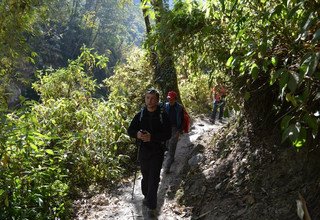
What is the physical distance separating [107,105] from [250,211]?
5551 millimetres

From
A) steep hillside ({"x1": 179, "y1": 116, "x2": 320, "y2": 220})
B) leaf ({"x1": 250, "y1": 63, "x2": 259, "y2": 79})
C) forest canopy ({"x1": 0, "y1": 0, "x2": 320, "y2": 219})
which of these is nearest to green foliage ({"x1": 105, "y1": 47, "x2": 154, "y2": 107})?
forest canopy ({"x1": 0, "y1": 0, "x2": 320, "y2": 219})

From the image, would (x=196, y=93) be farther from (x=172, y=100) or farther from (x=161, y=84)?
(x=172, y=100)

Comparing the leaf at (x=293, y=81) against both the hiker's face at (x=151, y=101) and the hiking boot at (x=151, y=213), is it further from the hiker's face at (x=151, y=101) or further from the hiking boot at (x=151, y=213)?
the hiking boot at (x=151, y=213)

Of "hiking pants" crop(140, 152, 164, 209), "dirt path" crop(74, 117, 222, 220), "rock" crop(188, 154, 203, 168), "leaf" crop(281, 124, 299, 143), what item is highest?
"leaf" crop(281, 124, 299, 143)

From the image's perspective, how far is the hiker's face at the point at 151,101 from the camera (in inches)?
185

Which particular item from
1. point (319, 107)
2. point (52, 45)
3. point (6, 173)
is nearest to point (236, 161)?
point (319, 107)

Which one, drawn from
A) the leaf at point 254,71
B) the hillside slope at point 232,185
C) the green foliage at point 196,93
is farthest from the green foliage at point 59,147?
the green foliage at point 196,93

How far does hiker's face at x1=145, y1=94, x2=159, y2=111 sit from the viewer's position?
470cm

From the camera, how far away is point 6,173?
446 cm

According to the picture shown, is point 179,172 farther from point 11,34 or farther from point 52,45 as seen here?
point 52,45

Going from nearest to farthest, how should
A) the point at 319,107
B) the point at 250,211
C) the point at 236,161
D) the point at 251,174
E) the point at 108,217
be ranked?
the point at 319,107 < the point at 250,211 < the point at 251,174 < the point at 236,161 < the point at 108,217

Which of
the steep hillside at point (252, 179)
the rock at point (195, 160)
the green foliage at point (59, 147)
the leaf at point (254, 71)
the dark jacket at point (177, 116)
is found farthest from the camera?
the dark jacket at point (177, 116)

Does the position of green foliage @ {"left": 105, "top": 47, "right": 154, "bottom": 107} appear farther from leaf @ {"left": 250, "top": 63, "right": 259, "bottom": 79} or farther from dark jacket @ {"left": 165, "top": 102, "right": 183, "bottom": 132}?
leaf @ {"left": 250, "top": 63, "right": 259, "bottom": 79}

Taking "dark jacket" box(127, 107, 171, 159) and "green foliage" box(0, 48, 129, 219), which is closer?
"green foliage" box(0, 48, 129, 219)
